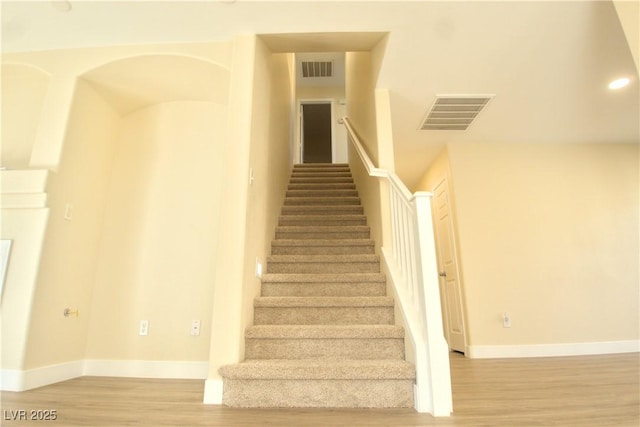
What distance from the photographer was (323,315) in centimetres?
219

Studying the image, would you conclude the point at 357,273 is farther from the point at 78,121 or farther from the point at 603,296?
the point at 603,296

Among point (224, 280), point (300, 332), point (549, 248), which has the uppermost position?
point (549, 248)

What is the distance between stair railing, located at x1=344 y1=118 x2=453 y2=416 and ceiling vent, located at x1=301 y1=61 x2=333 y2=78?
4.96 m

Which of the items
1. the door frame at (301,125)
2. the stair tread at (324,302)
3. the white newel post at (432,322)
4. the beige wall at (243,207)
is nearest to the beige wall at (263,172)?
the beige wall at (243,207)

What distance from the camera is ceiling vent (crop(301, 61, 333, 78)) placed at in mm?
6309

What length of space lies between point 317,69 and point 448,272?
15.5 ft

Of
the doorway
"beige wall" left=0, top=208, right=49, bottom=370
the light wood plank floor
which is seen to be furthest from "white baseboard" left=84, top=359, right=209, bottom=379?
the doorway

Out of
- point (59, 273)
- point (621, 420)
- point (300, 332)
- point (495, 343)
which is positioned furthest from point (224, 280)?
point (495, 343)

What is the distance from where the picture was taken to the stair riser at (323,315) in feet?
7.11

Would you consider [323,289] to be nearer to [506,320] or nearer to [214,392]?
[214,392]

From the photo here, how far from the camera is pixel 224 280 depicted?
1.89 m

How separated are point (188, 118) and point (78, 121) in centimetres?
81

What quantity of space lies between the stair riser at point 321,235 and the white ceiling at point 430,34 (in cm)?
131

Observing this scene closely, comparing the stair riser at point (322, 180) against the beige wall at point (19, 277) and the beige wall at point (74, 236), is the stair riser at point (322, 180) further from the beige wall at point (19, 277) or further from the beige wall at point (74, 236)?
the beige wall at point (19, 277)
